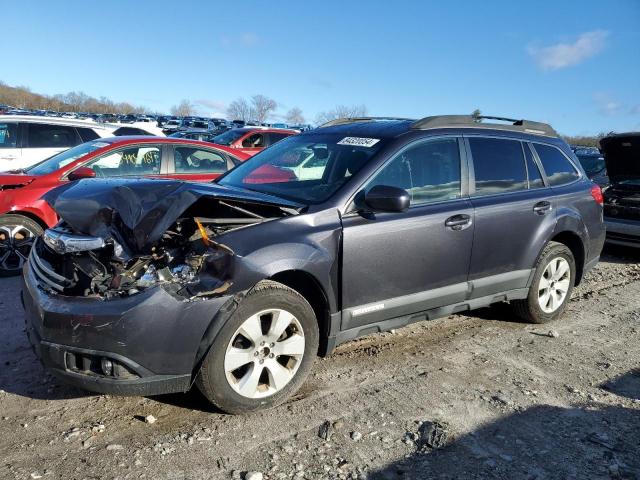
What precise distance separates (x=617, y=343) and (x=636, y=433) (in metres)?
1.68

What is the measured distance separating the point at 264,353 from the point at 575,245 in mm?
3560

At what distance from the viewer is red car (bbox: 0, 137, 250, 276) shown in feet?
20.3

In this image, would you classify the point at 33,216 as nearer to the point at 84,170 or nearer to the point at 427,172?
the point at 84,170

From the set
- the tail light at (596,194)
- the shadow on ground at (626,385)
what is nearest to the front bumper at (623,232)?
the tail light at (596,194)

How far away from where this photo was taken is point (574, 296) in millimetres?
6223

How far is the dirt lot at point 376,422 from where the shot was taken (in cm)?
288

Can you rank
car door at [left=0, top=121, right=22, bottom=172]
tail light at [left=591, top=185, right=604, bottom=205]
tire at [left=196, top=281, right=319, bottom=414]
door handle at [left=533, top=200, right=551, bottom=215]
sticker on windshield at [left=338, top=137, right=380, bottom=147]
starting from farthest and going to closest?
car door at [left=0, top=121, right=22, bottom=172]
tail light at [left=591, top=185, right=604, bottom=205]
door handle at [left=533, top=200, right=551, bottom=215]
sticker on windshield at [left=338, top=137, right=380, bottom=147]
tire at [left=196, top=281, right=319, bottom=414]

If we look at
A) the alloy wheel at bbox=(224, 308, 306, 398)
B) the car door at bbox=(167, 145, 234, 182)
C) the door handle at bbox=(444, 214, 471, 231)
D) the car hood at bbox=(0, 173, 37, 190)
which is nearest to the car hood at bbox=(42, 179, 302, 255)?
the alloy wheel at bbox=(224, 308, 306, 398)

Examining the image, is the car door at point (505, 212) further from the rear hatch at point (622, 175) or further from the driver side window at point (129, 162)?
the driver side window at point (129, 162)

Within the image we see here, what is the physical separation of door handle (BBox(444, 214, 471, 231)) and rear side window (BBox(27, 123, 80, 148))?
25.1 ft

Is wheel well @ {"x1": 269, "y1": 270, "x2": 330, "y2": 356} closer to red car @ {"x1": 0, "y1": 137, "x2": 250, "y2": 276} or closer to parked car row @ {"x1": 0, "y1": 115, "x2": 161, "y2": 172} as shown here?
red car @ {"x1": 0, "y1": 137, "x2": 250, "y2": 276}

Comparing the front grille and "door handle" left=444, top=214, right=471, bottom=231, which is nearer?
the front grille

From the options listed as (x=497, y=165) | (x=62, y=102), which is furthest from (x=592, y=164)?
(x=62, y=102)

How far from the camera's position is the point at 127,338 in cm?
290
